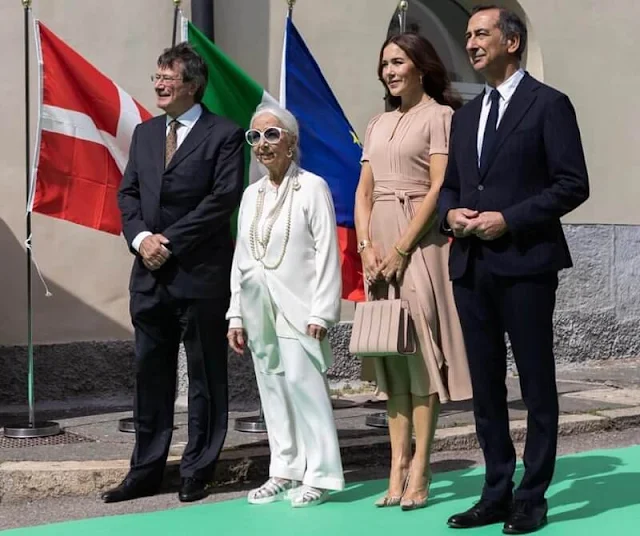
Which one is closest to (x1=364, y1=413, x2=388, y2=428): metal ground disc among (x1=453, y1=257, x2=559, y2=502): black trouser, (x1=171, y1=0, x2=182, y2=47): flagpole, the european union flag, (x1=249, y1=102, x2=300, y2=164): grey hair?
the european union flag

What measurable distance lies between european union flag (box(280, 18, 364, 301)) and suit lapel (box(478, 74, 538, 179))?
2.41 metres

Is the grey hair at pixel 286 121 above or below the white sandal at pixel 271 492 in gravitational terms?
above

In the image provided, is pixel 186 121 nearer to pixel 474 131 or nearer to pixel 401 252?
pixel 401 252

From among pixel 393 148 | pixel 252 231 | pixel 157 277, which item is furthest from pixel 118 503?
pixel 393 148

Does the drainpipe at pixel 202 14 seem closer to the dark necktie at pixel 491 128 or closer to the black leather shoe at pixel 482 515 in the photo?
the dark necktie at pixel 491 128

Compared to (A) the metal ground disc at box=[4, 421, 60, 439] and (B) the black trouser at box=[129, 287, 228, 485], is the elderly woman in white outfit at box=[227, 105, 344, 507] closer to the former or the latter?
(B) the black trouser at box=[129, 287, 228, 485]

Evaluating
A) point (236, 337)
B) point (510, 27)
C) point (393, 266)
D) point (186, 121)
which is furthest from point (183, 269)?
point (510, 27)

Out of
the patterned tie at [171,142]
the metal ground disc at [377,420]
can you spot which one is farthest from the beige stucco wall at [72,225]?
the patterned tie at [171,142]

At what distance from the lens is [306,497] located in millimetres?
5508

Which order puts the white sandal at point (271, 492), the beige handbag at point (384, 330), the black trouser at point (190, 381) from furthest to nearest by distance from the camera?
the black trouser at point (190, 381), the white sandal at point (271, 492), the beige handbag at point (384, 330)

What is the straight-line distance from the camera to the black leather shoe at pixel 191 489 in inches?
225

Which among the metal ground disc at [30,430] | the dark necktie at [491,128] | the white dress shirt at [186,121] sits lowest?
the metal ground disc at [30,430]

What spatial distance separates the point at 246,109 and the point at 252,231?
1846mm

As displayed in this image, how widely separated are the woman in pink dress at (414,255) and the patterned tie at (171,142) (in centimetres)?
98
